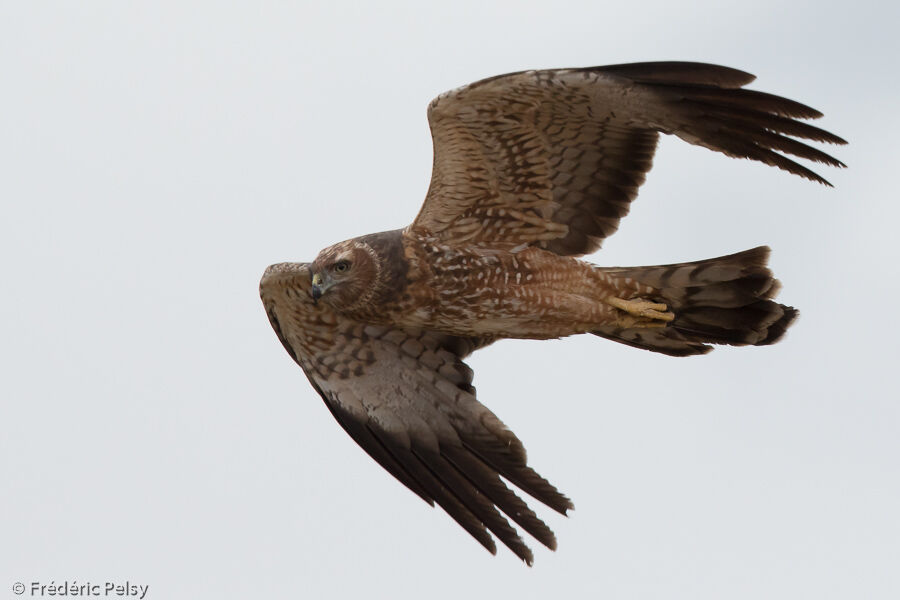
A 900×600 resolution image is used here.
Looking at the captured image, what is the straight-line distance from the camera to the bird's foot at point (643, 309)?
1299 centimetres

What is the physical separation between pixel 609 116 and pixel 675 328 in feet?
6.15

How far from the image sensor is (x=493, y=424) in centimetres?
1347

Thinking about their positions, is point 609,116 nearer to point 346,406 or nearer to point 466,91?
point 466,91

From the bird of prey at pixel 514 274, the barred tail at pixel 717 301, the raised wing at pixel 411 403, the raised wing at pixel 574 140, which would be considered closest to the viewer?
the raised wing at pixel 574 140

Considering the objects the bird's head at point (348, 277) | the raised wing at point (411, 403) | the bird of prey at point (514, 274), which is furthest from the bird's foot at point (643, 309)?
the bird's head at point (348, 277)

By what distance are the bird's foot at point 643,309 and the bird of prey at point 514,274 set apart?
16 millimetres

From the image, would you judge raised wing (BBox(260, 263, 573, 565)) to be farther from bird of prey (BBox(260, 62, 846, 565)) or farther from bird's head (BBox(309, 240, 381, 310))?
bird's head (BBox(309, 240, 381, 310))

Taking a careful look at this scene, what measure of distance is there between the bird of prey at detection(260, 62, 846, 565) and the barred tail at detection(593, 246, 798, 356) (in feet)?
0.04

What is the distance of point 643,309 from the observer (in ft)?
42.7

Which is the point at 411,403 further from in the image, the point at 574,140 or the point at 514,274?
the point at 574,140

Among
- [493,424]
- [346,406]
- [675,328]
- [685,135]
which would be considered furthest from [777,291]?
[346,406]

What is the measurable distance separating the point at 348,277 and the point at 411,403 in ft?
5.27

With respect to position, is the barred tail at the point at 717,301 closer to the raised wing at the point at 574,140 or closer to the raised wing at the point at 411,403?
the raised wing at the point at 574,140

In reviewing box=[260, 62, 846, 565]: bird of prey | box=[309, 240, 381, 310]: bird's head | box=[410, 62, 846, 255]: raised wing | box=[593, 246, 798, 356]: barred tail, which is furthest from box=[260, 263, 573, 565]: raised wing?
box=[593, 246, 798, 356]: barred tail
